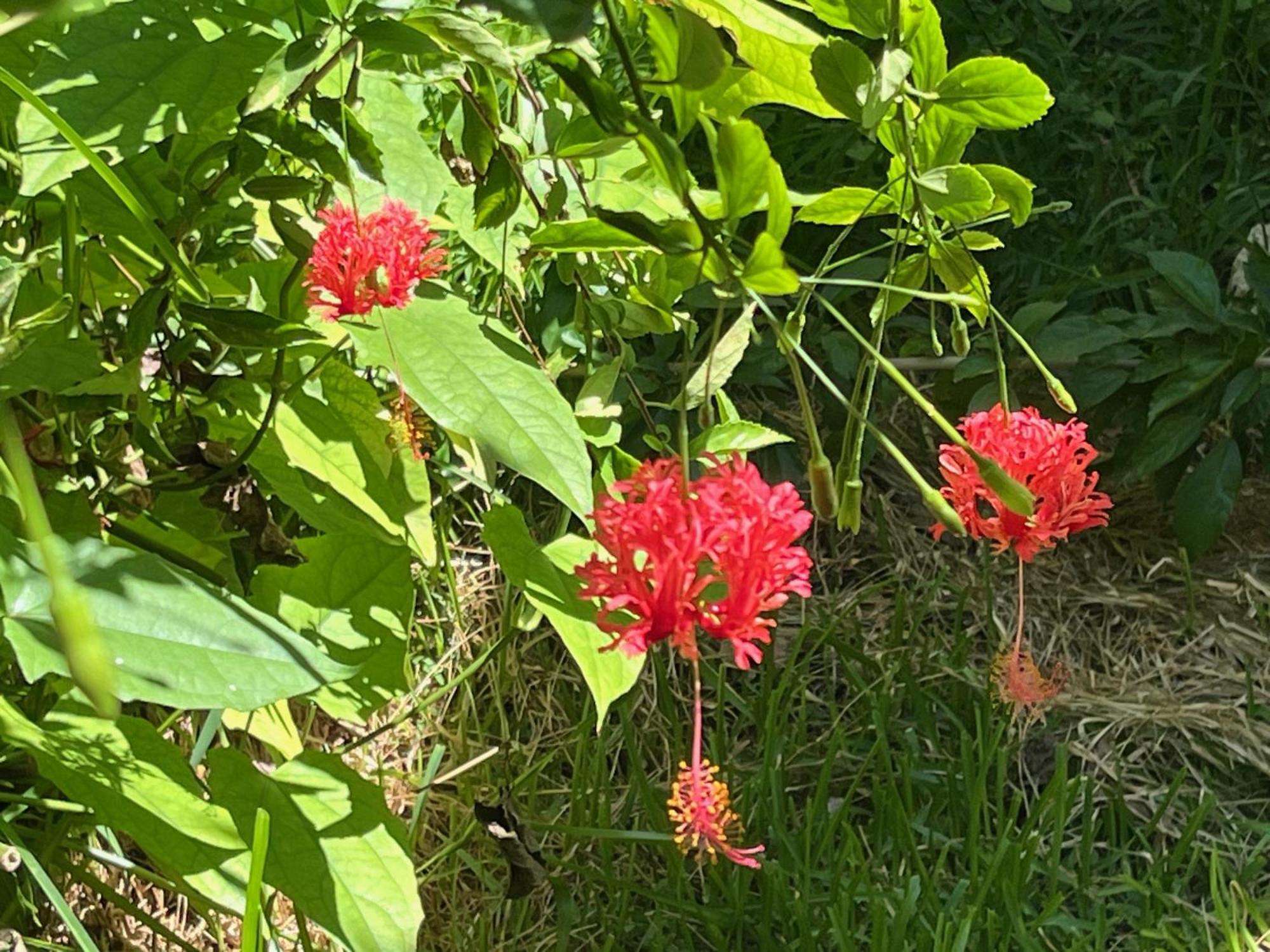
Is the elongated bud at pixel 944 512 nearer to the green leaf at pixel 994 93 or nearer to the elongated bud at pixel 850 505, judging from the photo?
the elongated bud at pixel 850 505

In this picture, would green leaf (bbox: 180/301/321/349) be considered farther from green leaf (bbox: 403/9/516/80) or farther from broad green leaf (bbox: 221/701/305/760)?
broad green leaf (bbox: 221/701/305/760)

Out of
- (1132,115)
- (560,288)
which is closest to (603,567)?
(560,288)

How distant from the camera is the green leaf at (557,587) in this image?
2.43ft

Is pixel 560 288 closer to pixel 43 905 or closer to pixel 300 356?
pixel 300 356

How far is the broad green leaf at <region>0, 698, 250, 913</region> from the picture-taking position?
0.73 meters

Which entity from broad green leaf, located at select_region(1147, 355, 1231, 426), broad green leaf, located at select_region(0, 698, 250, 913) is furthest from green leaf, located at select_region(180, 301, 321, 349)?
broad green leaf, located at select_region(1147, 355, 1231, 426)

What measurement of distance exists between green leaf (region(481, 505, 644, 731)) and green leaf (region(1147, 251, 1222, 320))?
0.74 m

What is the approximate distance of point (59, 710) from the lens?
77 centimetres

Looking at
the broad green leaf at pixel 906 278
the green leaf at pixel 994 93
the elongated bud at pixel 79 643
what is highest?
the elongated bud at pixel 79 643

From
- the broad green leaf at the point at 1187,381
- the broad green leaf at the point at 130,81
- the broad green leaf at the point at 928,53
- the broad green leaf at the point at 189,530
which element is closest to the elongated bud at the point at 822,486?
the broad green leaf at the point at 928,53

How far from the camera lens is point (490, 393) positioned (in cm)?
65

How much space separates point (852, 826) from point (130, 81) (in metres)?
0.82

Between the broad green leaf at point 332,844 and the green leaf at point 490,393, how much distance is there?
26 centimetres

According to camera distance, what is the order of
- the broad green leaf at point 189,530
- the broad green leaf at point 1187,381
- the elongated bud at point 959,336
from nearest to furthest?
the elongated bud at point 959,336, the broad green leaf at point 189,530, the broad green leaf at point 1187,381
